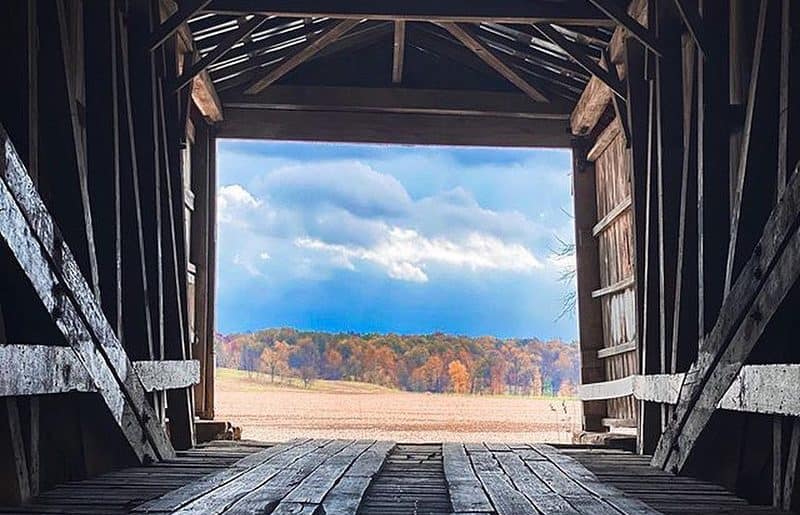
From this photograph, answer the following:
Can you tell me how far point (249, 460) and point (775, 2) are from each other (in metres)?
3.66

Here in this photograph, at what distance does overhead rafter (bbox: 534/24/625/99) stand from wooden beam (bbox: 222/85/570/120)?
5.09ft

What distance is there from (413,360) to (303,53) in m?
14.5

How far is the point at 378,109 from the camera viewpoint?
9.12m

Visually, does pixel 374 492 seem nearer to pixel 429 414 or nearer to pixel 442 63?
pixel 442 63

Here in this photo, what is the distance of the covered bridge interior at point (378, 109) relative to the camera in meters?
3.79

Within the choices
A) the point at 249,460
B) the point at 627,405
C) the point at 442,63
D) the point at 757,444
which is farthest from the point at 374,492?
the point at 442,63

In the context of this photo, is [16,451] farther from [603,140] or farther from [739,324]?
[603,140]

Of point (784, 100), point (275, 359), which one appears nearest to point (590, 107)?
point (784, 100)

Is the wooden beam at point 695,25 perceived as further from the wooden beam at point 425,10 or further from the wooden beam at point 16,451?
the wooden beam at point 16,451

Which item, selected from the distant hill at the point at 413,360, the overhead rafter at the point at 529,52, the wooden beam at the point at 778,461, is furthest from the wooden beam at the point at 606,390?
the distant hill at the point at 413,360

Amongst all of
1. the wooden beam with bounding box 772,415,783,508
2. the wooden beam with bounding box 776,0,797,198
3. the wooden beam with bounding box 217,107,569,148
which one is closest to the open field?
the wooden beam with bounding box 217,107,569,148

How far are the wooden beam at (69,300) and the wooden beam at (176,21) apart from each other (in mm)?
2274

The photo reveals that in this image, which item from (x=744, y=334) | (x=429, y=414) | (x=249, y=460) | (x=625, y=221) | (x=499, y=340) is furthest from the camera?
(x=499, y=340)

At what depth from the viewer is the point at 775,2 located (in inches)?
166
